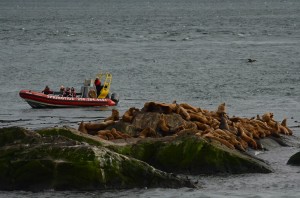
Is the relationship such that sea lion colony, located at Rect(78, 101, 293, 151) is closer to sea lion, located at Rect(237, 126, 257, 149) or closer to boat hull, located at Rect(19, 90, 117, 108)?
sea lion, located at Rect(237, 126, 257, 149)

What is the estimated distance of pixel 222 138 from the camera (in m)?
31.0

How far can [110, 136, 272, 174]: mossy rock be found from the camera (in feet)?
90.3

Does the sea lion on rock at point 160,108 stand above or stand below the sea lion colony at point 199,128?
above

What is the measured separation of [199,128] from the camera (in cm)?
3306

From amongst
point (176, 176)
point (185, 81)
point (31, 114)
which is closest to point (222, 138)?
point (176, 176)

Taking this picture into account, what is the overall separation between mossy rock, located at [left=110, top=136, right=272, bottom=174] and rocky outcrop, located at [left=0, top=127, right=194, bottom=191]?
2.51 meters

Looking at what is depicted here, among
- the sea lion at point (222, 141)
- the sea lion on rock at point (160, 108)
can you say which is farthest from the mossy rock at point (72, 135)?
the sea lion on rock at point (160, 108)

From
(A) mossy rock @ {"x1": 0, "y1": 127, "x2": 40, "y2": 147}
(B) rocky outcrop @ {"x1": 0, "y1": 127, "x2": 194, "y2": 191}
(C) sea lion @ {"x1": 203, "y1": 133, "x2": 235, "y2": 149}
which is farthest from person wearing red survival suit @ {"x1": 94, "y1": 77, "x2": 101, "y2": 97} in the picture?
(B) rocky outcrop @ {"x1": 0, "y1": 127, "x2": 194, "y2": 191}

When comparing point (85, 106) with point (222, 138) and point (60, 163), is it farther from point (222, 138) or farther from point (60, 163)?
point (60, 163)

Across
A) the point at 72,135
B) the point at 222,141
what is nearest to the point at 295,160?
the point at 222,141

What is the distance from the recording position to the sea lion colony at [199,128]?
31.3 meters

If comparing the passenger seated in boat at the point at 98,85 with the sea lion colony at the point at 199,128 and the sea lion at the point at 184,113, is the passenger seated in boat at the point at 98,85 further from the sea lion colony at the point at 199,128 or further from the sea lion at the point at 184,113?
the sea lion at the point at 184,113

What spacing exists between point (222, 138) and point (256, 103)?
73.6ft

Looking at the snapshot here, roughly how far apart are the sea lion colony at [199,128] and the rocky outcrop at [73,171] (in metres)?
5.77
